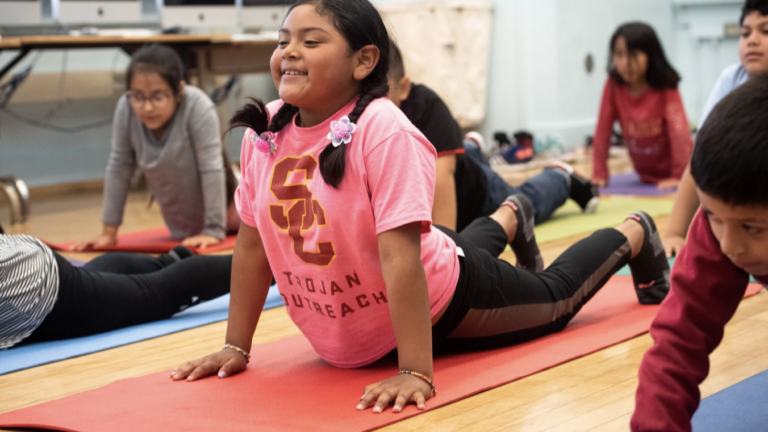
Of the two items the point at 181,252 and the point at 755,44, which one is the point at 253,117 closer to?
the point at 181,252

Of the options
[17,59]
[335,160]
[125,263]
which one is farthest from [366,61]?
[17,59]

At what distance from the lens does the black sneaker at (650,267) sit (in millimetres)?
1433

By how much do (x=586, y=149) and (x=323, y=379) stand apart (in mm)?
3561

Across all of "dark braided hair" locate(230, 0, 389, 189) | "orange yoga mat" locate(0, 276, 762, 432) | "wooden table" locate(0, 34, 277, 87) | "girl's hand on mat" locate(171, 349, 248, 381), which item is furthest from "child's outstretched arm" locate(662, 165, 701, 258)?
"wooden table" locate(0, 34, 277, 87)

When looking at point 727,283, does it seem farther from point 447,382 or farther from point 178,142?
point 178,142

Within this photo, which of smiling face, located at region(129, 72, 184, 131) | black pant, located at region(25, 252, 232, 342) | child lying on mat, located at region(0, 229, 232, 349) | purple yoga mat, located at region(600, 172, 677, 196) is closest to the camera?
child lying on mat, located at region(0, 229, 232, 349)

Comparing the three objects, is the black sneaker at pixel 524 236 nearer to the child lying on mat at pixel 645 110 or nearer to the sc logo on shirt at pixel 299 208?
the sc logo on shirt at pixel 299 208

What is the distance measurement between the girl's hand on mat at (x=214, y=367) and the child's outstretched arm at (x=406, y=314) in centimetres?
25

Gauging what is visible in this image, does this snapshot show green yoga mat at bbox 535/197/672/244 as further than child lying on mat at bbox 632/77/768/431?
Yes

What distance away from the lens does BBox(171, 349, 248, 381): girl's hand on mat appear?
3.79 ft

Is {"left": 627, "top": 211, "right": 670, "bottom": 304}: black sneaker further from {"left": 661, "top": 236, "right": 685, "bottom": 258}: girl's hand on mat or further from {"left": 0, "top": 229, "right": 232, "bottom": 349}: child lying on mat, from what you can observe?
{"left": 0, "top": 229, "right": 232, "bottom": 349}: child lying on mat

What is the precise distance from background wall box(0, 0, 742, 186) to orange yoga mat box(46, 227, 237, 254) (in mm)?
1805

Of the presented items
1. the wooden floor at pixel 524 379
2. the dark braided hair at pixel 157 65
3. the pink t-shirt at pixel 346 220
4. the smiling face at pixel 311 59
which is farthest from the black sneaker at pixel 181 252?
the smiling face at pixel 311 59

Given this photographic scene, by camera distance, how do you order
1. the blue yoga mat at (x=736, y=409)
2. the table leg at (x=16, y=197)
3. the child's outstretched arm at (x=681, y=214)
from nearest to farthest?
the blue yoga mat at (x=736, y=409) < the child's outstretched arm at (x=681, y=214) < the table leg at (x=16, y=197)
